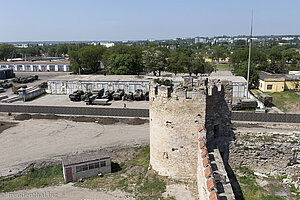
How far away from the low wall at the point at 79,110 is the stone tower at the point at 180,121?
17.7 metres

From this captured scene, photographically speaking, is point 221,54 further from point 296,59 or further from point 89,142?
point 89,142

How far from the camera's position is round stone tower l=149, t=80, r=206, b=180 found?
1369cm

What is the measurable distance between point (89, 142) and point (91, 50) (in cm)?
5362

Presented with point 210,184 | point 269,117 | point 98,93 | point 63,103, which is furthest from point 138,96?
point 210,184

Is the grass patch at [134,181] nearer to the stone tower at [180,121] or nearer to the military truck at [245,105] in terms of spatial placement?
the stone tower at [180,121]

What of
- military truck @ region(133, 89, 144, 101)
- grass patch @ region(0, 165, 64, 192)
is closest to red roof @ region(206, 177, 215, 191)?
grass patch @ region(0, 165, 64, 192)

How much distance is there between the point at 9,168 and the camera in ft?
64.1

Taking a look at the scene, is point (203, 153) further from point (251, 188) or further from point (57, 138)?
point (57, 138)

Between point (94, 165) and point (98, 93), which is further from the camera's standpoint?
point (98, 93)

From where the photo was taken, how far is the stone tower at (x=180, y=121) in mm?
13711

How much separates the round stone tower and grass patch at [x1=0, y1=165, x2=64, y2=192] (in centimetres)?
836

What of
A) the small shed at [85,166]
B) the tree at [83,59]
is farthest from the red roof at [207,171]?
the tree at [83,59]

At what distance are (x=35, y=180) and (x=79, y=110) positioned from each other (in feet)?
56.1

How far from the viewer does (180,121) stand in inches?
550
